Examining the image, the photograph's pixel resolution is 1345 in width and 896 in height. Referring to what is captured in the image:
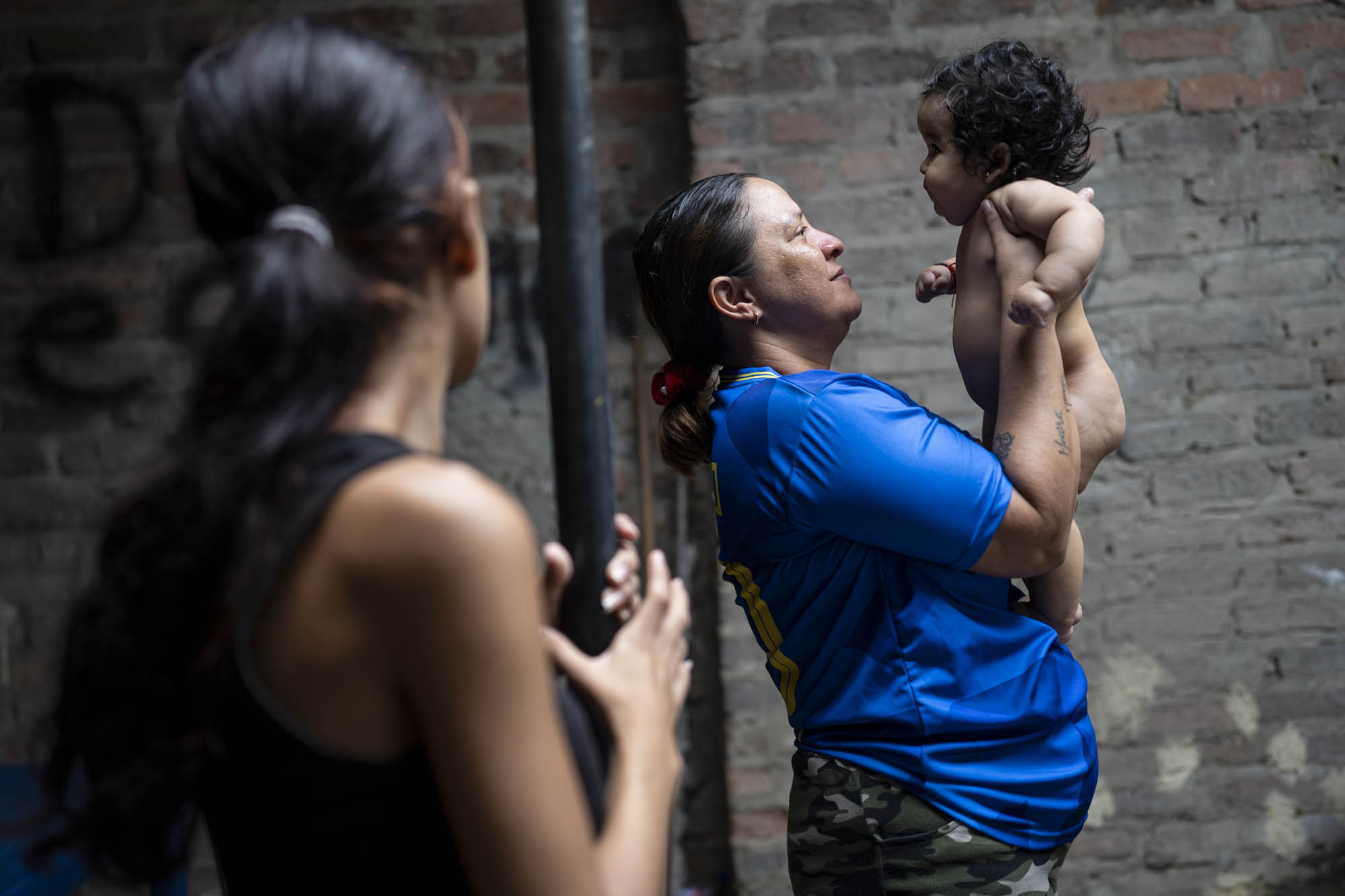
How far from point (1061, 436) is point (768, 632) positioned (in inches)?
20.3

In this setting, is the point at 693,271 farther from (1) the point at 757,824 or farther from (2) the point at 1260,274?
(2) the point at 1260,274

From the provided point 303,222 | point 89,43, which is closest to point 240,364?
point 303,222

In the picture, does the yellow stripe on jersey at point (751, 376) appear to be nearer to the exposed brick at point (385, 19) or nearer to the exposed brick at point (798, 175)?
the exposed brick at point (798, 175)

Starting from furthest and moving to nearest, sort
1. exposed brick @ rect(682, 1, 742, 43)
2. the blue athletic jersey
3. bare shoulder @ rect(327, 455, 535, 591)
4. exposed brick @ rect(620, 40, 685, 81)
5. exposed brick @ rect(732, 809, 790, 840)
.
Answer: exposed brick @ rect(620, 40, 685, 81)
exposed brick @ rect(732, 809, 790, 840)
exposed brick @ rect(682, 1, 742, 43)
the blue athletic jersey
bare shoulder @ rect(327, 455, 535, 591)

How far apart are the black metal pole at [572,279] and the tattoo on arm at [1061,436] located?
81cm

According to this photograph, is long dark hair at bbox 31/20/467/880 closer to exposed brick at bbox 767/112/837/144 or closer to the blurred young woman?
the blurred young woman

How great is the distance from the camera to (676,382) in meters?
1.71

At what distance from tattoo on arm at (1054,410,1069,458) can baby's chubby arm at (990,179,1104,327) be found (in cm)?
13

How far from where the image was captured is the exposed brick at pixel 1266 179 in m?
2.80

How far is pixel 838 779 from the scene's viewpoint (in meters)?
1.50

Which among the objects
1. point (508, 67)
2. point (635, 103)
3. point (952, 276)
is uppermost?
point (508, 67)

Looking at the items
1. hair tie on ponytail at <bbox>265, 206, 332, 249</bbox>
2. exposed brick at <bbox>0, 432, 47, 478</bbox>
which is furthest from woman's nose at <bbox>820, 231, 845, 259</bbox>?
exposed brick at <bbox>0, 432, 47, 478</bbox>

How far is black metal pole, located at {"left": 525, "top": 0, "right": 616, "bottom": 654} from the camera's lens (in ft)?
2.70

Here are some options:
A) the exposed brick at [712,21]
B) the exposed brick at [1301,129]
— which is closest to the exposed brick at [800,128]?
the exposed brick at [712,21]
